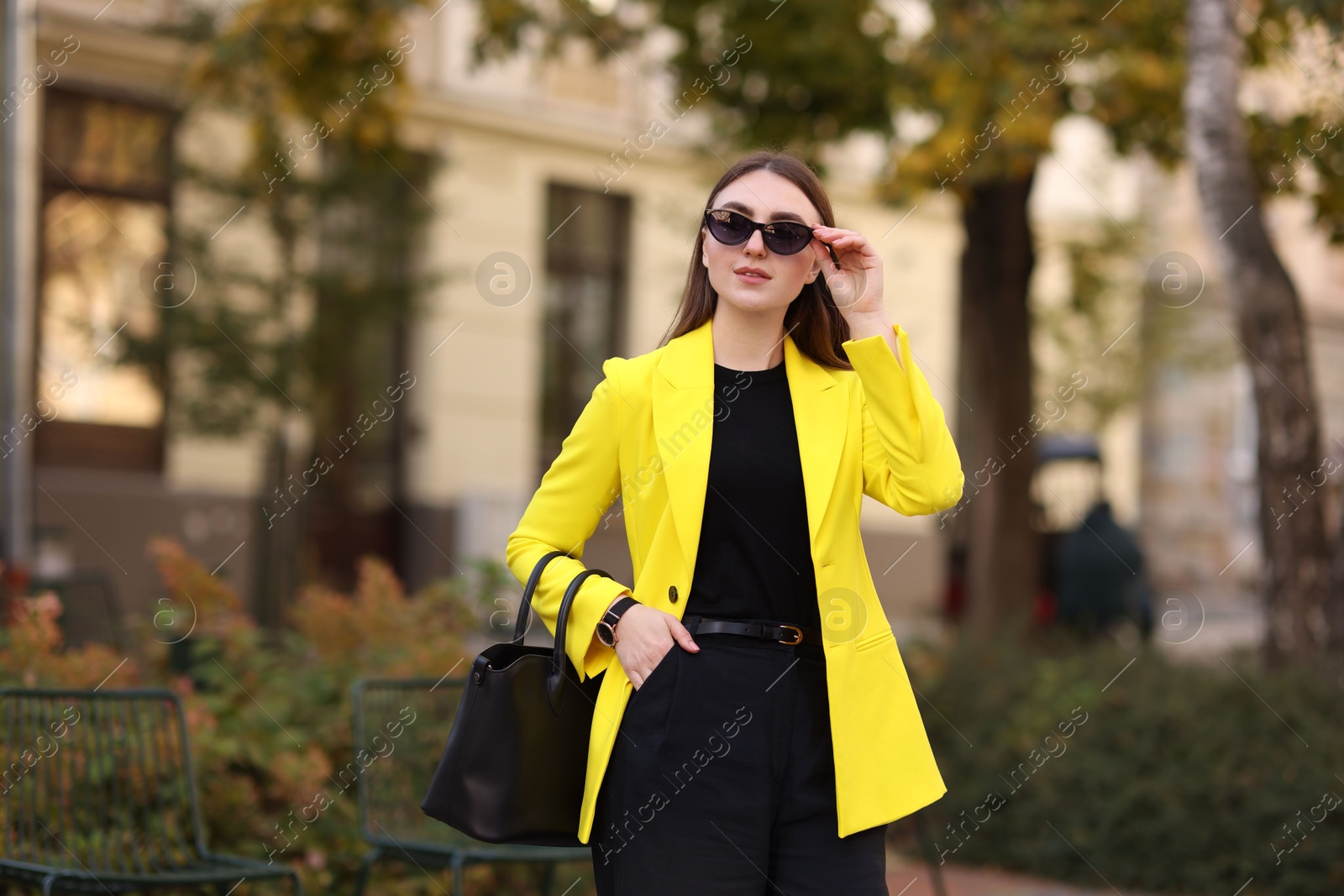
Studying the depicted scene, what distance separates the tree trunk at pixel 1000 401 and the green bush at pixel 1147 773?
6.56ft

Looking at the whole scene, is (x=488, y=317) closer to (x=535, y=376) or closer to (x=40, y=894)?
(x=535, y=376)

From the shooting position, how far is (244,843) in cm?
449

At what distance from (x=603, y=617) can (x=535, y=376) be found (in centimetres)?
1426

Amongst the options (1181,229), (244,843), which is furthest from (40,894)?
(1181,229)

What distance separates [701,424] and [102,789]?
2432 millimetres

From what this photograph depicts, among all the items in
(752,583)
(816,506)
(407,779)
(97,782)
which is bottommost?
(407,779)

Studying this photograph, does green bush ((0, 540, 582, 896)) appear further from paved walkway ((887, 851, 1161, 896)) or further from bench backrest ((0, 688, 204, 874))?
paved walkway ((887, 851, 1161, 896))

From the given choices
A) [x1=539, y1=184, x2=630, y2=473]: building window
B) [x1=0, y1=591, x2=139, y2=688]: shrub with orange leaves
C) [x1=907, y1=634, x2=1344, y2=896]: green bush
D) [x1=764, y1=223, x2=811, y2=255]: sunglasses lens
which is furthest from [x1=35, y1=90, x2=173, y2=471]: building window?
[x1=764, y1=223, x2=811, y2=255]: sunglasses lens

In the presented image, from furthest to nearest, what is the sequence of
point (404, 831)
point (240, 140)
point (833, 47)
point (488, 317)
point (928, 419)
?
point (488, 317), point (240, 140), point (833, 47), point (404, 831), point (928, 419)

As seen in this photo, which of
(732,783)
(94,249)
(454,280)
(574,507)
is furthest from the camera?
(94,249)

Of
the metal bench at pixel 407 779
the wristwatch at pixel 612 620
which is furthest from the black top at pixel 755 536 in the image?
the metal bench at pixel 407 779

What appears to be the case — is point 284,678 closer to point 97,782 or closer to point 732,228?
point 97,782

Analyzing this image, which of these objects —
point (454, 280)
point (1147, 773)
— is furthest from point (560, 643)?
point (454, 280)

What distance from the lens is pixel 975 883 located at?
247 inches
